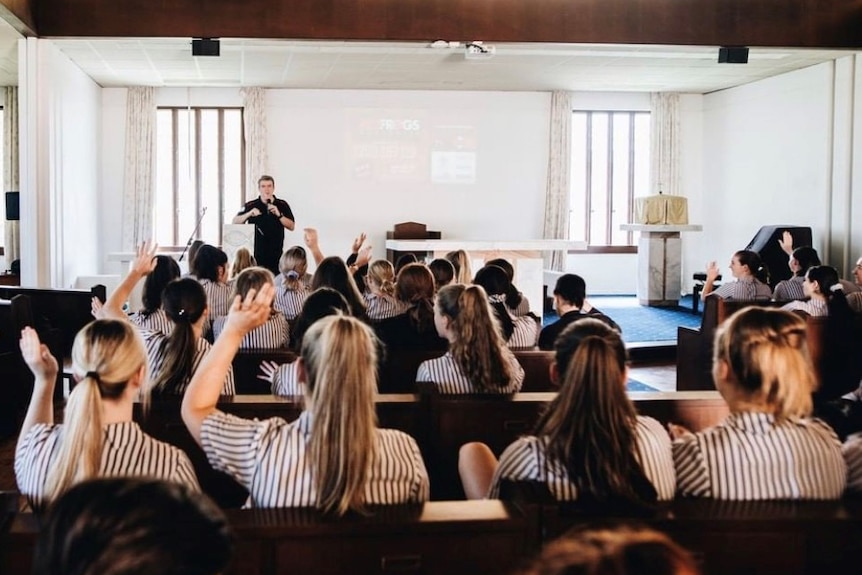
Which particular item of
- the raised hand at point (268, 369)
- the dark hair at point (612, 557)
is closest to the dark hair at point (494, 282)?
the raised hand at point (268, 369)

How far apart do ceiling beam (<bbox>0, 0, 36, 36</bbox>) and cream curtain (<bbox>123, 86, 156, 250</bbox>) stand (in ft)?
14.6

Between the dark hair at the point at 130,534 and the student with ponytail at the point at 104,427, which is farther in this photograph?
the student with ponytail at the point at 104,427

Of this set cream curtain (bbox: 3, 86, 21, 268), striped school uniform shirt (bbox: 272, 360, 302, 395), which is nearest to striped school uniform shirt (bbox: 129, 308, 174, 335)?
striped school uniform shirt (bbox: 272, 360, 302, 395)

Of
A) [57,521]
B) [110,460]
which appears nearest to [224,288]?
[110,460]

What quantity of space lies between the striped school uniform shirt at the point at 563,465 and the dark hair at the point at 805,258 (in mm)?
5709

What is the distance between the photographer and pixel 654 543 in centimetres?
73

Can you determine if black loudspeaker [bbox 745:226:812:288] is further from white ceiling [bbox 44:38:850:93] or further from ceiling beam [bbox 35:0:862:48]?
ceiling beam [bbox 35:0:862:48]

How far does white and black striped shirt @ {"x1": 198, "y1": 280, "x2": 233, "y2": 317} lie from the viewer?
559 cm

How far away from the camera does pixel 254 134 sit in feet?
42.7

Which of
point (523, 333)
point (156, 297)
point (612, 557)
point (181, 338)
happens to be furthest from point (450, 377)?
point (612, 557)

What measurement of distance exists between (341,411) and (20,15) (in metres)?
7.05

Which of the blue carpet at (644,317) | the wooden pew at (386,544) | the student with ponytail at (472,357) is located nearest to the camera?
the wooden pew at (386,544)

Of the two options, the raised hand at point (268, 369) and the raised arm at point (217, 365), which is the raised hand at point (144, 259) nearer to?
the raised hand at point (268, 369)

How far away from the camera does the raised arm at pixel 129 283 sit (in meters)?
3.65
